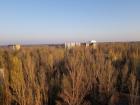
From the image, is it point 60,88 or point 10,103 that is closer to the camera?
point 10,103

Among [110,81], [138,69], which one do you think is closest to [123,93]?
[110,81]

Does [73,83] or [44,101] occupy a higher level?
[73,83]

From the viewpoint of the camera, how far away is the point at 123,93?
676 inches

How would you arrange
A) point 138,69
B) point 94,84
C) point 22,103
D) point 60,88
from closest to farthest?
point 22,103 < point 60,88 < point 94,84 < point 138,69

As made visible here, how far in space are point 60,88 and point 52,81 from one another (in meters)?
0.61

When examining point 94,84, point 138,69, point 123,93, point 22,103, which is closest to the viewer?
point 22,103

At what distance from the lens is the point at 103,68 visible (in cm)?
1642

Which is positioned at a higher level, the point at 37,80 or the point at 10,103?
the point at 37,80

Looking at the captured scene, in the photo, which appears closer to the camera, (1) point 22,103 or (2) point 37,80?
(1) point 22,103

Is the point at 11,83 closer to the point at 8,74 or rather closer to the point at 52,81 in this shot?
the point at 8,74

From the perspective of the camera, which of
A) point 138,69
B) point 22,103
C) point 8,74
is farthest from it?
point 138,69

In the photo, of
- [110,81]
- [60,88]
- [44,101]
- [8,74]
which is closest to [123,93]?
[110,81]

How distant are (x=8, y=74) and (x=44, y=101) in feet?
7.47

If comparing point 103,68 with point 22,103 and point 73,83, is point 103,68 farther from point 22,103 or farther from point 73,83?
point 22,103
